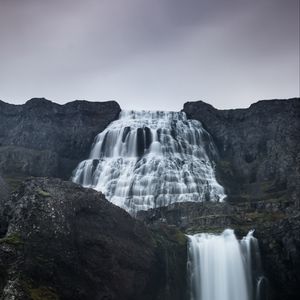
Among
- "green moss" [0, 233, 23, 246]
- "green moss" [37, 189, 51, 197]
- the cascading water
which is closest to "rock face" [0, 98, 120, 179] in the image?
the cascading water

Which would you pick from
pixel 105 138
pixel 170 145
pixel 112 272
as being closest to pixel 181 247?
pixel 112 272

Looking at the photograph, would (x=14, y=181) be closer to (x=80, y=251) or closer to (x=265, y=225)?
(x=80, y=251)

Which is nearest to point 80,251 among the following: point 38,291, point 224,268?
point 38,291

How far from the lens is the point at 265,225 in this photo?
51.6 metres

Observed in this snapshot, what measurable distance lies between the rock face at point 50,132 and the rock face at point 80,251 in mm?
36539

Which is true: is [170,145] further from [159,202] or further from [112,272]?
[112,272]

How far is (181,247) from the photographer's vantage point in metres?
47.8

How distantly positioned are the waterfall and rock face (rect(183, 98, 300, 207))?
21.8 meters

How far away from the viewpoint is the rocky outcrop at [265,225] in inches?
1927

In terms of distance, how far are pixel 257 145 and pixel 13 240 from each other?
6119cm

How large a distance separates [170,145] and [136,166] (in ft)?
28.4

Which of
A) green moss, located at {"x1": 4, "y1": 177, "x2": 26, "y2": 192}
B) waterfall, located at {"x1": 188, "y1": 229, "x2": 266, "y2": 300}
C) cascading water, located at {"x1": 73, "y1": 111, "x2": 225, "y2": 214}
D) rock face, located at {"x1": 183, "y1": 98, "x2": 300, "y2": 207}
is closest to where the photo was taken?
waterfall, located at {"x1": 188, "y1": 229, "x2": 266, "y2": 300}

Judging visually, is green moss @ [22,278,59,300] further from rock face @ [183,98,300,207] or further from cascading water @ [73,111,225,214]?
rock face @ [183,98,300,207]

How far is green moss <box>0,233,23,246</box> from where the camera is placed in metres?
34.9
